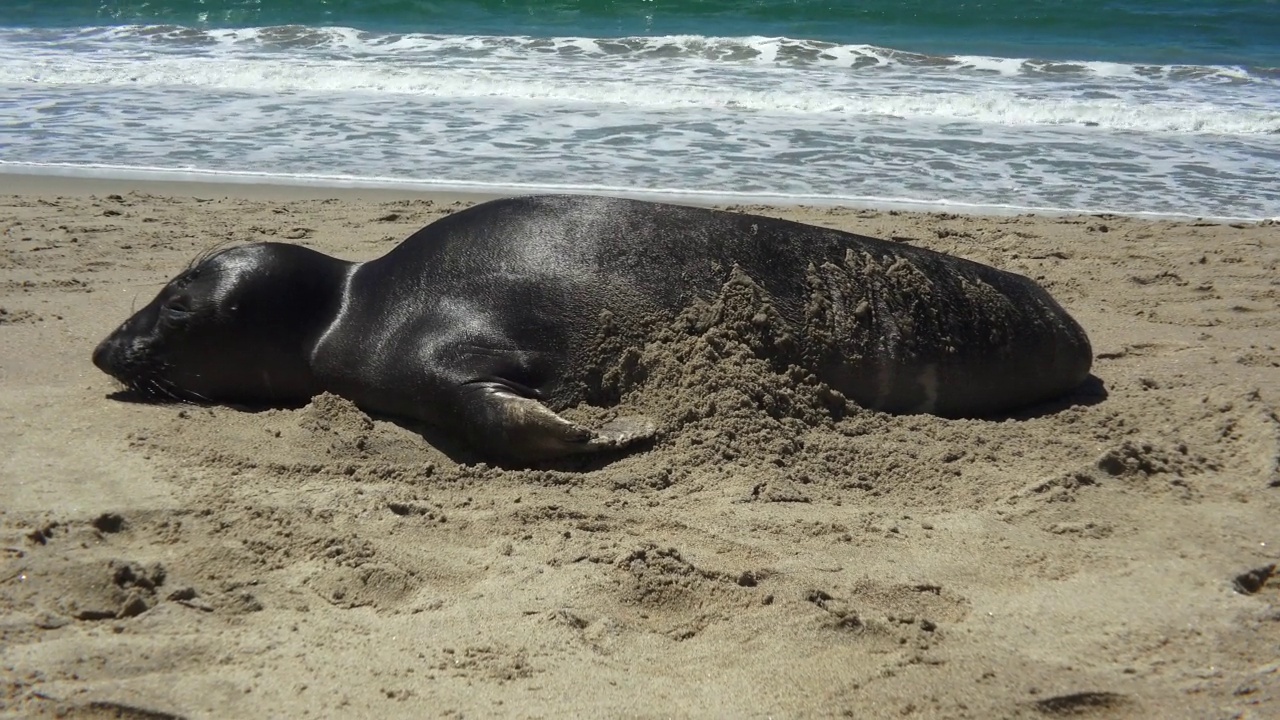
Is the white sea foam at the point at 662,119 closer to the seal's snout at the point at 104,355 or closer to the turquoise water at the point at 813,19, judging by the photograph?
the turquoise water at the point at 813,19

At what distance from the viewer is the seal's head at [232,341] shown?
4402 millimetres

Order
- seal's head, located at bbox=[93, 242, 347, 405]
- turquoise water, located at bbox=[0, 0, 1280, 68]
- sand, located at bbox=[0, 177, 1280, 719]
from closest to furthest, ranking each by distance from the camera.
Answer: sand, located at bbox=[0, 177, 1280, 719]
seal's head, located at bbox=[93, 242, 347, 405]
turquoise water, located at bbox=[0, 0, 1280, 68]

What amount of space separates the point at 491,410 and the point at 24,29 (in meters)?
17.4

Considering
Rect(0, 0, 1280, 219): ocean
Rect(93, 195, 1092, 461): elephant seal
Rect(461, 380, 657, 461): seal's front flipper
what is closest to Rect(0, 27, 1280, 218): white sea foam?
Rect(0, 0, 1280, 219): ocean

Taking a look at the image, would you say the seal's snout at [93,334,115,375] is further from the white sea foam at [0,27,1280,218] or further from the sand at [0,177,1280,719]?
the white sea foam at [0,27,1280,218]

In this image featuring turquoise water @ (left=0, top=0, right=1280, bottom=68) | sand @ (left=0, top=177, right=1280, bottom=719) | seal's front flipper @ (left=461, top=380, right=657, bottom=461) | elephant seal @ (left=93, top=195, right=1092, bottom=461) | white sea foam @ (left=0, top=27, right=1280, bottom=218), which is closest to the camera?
sand @ (left=0, top=177, right=1280, bottom=719)

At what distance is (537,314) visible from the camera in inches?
166

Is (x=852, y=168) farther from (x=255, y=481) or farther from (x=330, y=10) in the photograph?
(x=330, y=10)

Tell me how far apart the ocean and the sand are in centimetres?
421

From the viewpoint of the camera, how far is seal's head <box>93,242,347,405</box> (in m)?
4.40

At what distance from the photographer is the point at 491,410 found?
3.95 m

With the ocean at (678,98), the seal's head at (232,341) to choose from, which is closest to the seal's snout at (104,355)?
the seal's head at (232,341)

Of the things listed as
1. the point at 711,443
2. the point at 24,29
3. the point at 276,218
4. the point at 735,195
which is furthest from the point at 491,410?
the point at 24,29

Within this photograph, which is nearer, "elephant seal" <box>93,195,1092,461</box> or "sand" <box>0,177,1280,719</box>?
"sand" <box>0,177,1280,719</box>
